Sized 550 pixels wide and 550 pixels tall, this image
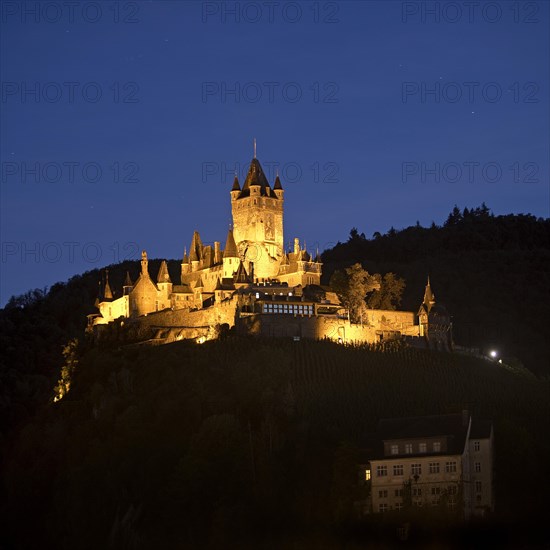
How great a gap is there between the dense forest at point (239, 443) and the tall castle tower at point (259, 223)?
48.0 ft

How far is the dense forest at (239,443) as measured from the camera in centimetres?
7175

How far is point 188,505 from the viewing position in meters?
78.9

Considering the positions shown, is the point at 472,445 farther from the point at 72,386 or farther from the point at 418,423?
the point at 72,386

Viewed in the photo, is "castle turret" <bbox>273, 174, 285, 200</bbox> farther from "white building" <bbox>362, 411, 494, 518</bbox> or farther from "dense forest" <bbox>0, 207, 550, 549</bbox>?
"white building" <bbox>362, 411, 494, 518</bbox>

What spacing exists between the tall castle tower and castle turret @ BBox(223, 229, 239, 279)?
1944mm

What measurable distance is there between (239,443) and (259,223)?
113ft

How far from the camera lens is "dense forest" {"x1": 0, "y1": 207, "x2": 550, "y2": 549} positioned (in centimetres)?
7175

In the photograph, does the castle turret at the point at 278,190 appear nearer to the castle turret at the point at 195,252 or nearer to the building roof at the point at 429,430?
the castle turret at the point at 195,252

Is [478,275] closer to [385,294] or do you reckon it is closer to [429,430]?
→ [385,294]

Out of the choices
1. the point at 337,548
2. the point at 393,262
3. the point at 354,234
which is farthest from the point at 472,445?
the point at 354,234

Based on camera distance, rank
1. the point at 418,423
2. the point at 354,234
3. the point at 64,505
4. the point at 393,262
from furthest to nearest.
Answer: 1. the point at 354,234
2. the point at 393,262
3. the point at 64,505
4. the point at 418,423

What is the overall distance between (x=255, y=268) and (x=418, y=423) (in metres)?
41.3

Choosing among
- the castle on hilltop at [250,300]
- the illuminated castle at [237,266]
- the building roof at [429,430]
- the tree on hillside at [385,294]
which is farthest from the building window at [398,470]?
the tree on hillside at [385,294]

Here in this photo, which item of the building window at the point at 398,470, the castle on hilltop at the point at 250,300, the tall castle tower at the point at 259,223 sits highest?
the tall castle tower at the point at 259,223
